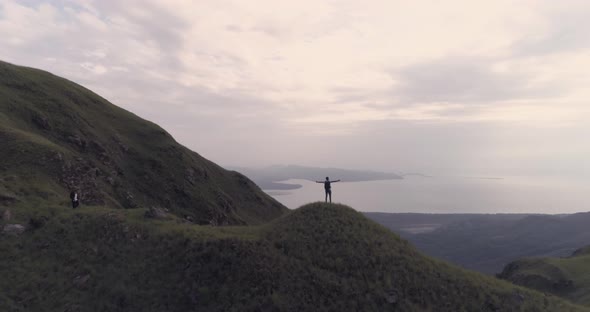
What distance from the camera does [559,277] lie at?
44.5 metres

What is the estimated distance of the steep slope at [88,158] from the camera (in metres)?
33.9

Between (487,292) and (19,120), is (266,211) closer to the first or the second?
(19,120)

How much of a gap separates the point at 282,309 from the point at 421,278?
9.85m

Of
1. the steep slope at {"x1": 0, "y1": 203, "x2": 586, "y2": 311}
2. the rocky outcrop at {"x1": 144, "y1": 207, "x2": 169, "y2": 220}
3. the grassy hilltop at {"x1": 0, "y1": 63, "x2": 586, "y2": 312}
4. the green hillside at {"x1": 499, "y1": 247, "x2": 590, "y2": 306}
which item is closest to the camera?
the steep slope at {"x1": 0, "y1": 203, "x2": 586, "y2": 311}

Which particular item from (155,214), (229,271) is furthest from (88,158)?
(229,271)

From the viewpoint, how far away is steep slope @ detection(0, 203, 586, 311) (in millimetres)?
18844

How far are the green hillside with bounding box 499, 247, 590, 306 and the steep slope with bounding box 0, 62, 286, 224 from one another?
1908 inches

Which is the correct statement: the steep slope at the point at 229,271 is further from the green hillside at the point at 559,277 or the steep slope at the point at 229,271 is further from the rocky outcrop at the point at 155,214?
the green hillside at the point at 559,277

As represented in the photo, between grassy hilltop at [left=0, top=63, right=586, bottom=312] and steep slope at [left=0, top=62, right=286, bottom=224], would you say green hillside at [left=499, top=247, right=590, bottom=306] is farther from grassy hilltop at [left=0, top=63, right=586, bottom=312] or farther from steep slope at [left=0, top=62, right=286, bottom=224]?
steep slope at [left=0, top=62, right=286, bottom=224]

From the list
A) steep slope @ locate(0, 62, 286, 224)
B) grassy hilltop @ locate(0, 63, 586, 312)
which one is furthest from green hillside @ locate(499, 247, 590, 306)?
steep slope @ locate(0, 62, 286, 224)

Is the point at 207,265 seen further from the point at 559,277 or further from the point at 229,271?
the point at 559,277

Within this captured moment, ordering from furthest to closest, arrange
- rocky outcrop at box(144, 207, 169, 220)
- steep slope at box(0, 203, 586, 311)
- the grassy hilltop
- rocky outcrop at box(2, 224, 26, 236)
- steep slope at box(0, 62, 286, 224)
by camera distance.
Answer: steep slope at box(0, 62, 286, 224), rocky outcrop at box(144, 207, 169, 220), rocky outcrop at box(2, 224, 26, 236), the grassy hilltop, steep slope at box(0, 203, 586, 311)

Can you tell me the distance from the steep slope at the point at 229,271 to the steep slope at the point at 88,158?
8.91m

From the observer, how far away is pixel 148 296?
1902 cm
